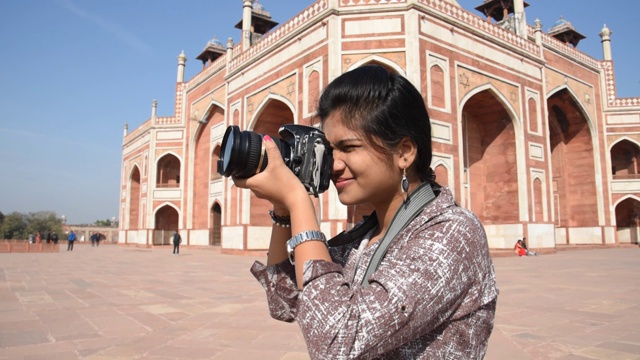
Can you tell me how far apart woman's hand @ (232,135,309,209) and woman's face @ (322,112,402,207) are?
0.40 ft

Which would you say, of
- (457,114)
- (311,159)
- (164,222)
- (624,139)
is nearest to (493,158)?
(457,114)

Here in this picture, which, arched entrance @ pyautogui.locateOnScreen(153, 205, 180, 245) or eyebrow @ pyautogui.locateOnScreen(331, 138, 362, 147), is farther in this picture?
arched entrance @ pyautogui.locateOnScreen(153, 205, 180, 245)

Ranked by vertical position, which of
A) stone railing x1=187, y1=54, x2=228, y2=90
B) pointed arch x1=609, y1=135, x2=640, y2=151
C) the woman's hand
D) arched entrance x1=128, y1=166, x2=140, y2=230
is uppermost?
stone railing x1=187, y1=54, x2=228, y2=90

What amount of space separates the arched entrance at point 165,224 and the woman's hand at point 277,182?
80.3 ft

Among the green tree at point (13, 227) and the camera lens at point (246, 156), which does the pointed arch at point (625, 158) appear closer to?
the camera lens at point (246, 156)

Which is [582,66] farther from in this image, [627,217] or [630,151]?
[627,217]

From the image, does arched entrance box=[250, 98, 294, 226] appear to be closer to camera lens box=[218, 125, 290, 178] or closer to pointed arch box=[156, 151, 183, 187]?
pointed arch box=[156, 151, 183, 187]

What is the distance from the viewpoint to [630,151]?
20.6 meters

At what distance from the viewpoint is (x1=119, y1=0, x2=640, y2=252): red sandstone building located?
1198 cm

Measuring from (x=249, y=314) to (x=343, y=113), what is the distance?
375 centimetres

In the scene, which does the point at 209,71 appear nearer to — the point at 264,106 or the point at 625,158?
the point at 264,106

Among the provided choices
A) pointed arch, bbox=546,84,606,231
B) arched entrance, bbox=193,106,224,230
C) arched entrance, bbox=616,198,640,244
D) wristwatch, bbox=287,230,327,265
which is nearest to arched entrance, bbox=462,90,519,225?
pointed arch, bbox=546,84,606,231

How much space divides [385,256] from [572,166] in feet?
70.8

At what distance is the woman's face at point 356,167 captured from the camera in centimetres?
99
